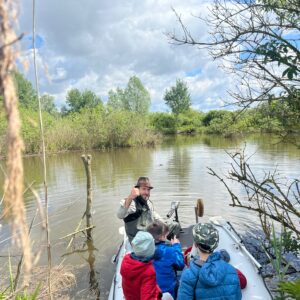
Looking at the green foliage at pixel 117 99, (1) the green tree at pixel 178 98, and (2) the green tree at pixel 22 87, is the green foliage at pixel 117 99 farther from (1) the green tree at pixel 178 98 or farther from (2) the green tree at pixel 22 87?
(2) the green tree at pixel 22 87

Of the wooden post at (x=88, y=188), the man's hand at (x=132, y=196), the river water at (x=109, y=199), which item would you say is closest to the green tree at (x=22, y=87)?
the river water at (x=109, y=199)

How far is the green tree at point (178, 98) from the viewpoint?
181 ft

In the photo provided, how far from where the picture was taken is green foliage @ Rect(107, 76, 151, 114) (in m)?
50.1

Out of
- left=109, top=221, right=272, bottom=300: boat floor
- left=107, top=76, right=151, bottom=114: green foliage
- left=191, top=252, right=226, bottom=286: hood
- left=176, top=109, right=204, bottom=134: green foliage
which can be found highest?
left=107, top=76, right=151, bottom=114: green foliage

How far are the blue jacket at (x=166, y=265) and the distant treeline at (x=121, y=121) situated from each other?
162 centimetres

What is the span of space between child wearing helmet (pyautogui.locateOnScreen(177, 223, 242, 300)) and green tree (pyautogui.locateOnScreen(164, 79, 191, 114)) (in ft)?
174

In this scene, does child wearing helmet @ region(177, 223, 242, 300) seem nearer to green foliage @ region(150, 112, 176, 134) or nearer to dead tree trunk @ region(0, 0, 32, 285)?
dead tree trunk @ region(0, 0, 32, 285)

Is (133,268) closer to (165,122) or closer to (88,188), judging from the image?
(88,188)

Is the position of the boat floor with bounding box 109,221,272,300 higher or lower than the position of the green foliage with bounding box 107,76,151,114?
lower

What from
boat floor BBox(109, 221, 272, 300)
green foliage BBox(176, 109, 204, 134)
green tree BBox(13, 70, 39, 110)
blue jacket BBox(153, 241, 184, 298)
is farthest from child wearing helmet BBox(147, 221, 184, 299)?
green foliage BBox(176, 109, 204, 134)

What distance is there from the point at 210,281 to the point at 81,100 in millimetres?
58255

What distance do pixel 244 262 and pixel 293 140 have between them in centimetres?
166

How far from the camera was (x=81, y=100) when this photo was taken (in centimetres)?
5850

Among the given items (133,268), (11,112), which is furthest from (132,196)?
(11,112)
